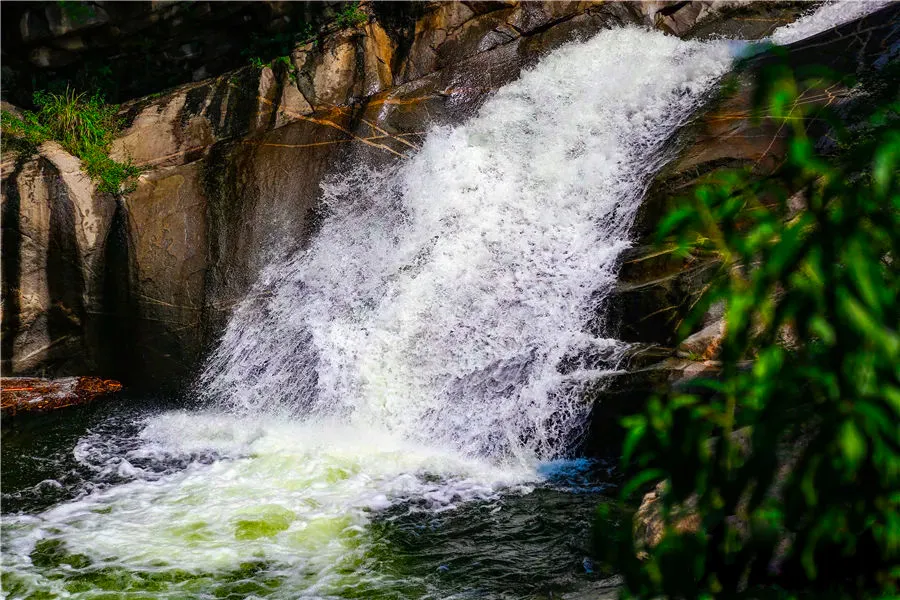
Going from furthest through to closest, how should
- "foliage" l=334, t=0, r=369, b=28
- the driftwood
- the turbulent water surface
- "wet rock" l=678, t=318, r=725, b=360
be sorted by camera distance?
"foliage" l=334, t=0, r=369, b=28 → the driftwood → "wet rock" l=678, t=318, r=725, b=360 → the turbulent water surface

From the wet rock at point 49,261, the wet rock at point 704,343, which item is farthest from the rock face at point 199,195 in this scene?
the wet rock at point 704,343

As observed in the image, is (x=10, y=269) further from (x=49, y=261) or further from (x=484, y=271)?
(x=484, y=271)

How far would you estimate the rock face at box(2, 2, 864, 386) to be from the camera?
7.80m

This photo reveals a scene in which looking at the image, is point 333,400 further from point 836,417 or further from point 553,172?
point 836,417

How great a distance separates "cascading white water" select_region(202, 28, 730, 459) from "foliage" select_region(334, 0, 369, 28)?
2.02 meters

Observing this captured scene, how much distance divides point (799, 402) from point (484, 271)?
585 centimetres

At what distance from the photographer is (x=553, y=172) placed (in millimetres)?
7602

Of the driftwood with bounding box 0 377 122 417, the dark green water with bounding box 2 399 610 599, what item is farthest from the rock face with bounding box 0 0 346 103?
the dark green water with bounding box 2 399 610 599

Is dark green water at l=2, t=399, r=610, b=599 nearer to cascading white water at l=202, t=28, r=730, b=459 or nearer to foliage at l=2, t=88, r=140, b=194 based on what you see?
cascading white water at l=202, t=28, r=730, b=459

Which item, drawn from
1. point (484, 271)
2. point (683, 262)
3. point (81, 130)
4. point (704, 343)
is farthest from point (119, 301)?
point (704, 343)

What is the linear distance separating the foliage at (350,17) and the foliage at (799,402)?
859cm

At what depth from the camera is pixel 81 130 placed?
8453mm

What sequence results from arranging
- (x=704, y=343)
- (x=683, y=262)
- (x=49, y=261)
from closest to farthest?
(x=704, y=343), (x=683, y=262), (x=49, y=261)

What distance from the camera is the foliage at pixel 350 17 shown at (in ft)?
29.5
